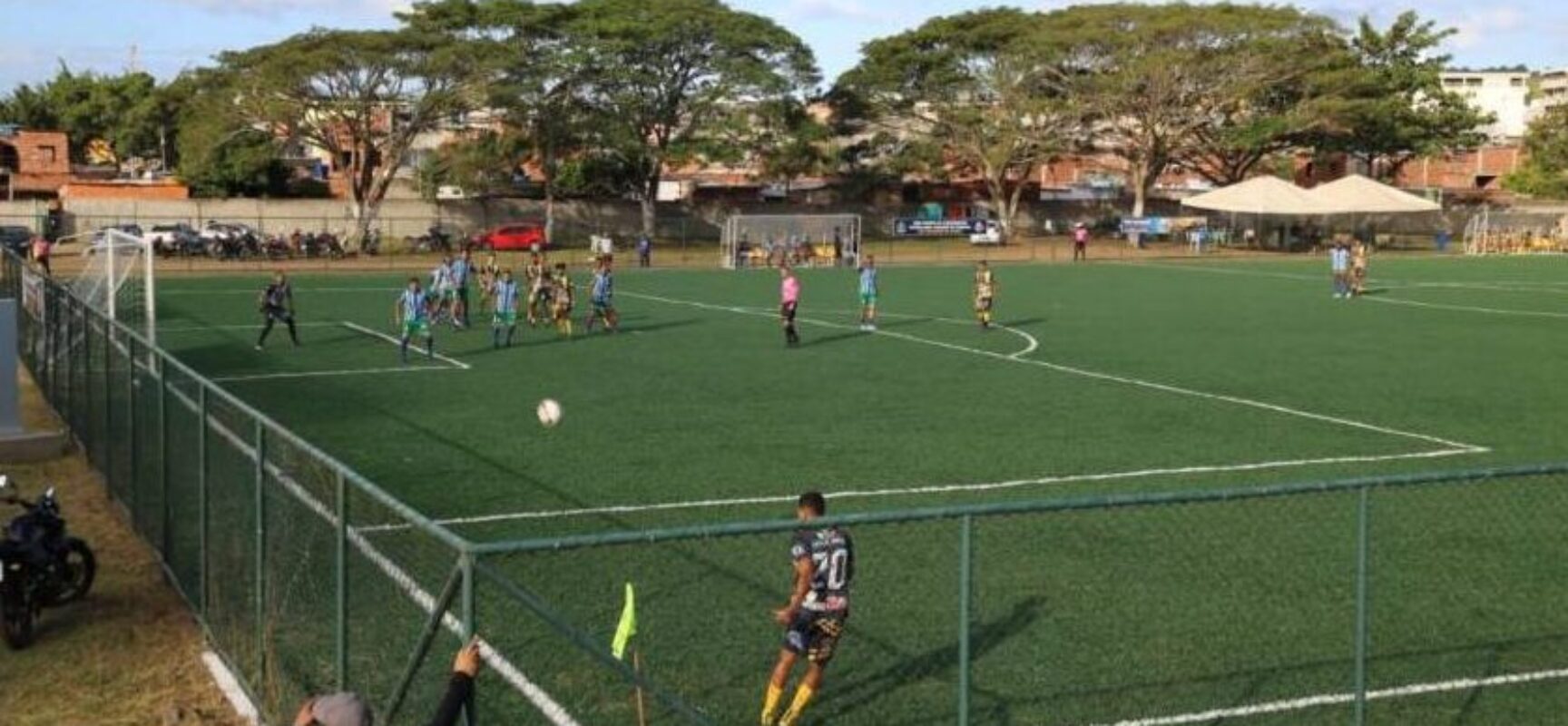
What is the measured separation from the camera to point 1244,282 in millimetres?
52719

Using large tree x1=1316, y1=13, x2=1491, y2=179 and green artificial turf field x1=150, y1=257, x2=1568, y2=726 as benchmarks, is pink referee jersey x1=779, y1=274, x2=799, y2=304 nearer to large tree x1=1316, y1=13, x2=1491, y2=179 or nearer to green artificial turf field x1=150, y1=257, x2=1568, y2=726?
green artificial turf field x1=150, y1=257, x2=1568, y2=726

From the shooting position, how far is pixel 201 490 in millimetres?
10281

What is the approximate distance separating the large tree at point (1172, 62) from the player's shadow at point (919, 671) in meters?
66.4

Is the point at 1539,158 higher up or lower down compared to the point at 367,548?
higher up

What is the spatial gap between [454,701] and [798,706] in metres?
3.09

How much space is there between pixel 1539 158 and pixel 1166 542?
9265 cm

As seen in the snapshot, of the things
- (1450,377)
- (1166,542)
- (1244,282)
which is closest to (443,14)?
(1244,282)

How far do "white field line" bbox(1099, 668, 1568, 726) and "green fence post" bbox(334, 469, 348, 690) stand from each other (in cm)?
409

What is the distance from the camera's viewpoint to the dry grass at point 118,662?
30.4 feet

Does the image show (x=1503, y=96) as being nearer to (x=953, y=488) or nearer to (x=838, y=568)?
(x=953, y=488)

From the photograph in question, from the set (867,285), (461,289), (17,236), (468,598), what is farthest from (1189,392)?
(17,236)

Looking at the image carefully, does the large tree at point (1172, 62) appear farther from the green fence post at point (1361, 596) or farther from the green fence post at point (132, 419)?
the green fence post at point (1361, 596)

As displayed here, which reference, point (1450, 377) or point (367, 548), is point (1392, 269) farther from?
point (367, 548)

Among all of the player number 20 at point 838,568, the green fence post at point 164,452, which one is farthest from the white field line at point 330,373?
the player number 20 at point 838,568
